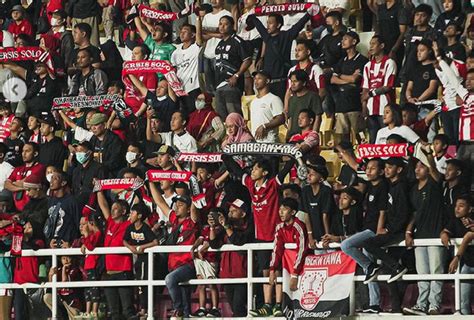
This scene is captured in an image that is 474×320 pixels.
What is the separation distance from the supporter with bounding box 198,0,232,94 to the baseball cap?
5.09 feet

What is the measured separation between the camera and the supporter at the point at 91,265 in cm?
2209

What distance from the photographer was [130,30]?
87.5ft

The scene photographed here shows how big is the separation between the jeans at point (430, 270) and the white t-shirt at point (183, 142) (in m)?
4.75

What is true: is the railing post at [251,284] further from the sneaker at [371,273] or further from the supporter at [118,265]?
the supporter at [118,265]

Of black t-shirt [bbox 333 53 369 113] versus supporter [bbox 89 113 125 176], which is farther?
supporter [bbox 89 113 125 176]

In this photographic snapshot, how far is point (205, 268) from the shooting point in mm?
21312

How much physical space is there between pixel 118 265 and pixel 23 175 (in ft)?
9.81

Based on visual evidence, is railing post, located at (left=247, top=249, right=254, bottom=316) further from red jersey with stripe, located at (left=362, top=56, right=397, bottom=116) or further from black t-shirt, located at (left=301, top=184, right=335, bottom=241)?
red jersey with stripe, located at (left=362, top=56, right=397, bottom=116)

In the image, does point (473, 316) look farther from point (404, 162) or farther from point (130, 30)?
point (130, 30)

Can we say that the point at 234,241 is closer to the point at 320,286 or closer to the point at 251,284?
the point at 251,284

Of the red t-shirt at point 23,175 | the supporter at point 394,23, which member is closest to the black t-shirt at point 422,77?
the supporter at point 394,23

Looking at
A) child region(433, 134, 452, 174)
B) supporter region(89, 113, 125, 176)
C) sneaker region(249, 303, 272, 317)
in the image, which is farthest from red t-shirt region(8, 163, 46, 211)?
child region(433, 134, 452, 174)

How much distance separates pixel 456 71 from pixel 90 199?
531 cm

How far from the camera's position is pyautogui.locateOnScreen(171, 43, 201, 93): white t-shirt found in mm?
24766
